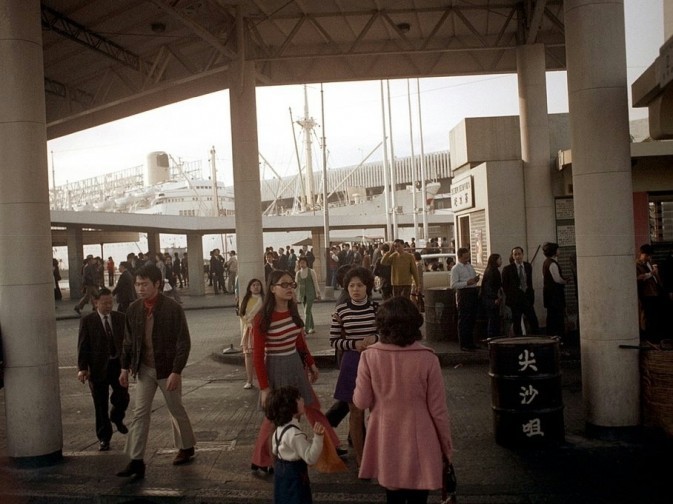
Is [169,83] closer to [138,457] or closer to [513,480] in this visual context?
[138,457]

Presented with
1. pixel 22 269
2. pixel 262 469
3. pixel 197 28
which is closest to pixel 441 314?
pixel 197 28

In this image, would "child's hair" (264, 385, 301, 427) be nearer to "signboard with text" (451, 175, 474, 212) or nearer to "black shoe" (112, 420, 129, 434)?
"black shoe" (112, 420, 129, 434)

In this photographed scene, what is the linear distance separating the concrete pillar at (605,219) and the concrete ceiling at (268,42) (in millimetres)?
7724

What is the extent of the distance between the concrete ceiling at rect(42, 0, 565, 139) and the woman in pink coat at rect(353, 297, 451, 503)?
9.75 metres

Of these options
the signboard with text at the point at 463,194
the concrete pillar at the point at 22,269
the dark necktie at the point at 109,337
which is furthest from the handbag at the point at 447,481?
the signboard with text at the point at 463,194

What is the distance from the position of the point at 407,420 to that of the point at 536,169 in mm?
11830

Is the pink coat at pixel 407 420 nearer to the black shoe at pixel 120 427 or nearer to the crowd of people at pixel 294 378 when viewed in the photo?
the crowd of people at pixel 294 378

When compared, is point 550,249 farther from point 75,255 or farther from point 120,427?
point 75,255

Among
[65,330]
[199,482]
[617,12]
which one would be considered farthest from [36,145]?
[65,330]

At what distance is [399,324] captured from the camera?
4.00m

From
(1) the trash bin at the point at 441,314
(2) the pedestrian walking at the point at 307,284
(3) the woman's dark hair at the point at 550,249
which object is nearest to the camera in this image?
(3) the woman's dark hair at the point at 550,249

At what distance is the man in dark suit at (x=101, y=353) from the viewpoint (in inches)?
283

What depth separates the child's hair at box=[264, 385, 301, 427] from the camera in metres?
4.25

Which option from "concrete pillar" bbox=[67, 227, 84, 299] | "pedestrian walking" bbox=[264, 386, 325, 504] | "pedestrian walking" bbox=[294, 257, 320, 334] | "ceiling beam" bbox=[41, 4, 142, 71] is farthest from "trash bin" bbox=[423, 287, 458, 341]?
"concrete pillar" bbox=[67, 227, 84, 299]
